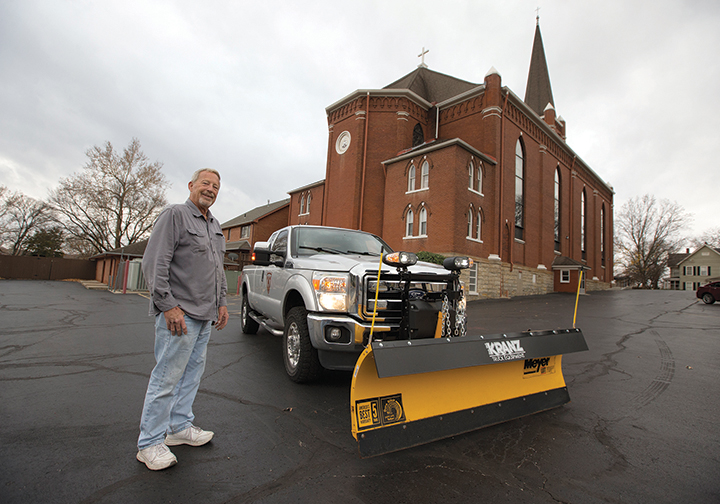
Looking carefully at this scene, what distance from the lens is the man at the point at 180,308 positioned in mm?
2479

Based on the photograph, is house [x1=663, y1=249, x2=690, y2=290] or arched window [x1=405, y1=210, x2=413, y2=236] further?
house [x1=663, y1=249, x2=690, y2=290]

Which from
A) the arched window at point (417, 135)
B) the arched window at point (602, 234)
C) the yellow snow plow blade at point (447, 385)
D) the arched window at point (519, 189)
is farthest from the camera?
the arched window at point (602, 234)

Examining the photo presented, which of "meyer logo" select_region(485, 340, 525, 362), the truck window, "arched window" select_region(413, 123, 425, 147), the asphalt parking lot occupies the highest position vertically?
"arched window" select_region(413, 123, 425, 147)

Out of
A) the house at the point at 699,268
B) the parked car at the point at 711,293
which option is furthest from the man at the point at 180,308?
the house at the point at 699,268

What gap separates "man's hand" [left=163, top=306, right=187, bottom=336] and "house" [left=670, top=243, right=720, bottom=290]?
7625cm

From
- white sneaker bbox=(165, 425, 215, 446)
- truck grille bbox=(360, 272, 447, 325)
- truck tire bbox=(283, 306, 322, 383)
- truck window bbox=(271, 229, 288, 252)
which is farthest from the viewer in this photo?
truck window bbox=(271, 229, 288, 252)

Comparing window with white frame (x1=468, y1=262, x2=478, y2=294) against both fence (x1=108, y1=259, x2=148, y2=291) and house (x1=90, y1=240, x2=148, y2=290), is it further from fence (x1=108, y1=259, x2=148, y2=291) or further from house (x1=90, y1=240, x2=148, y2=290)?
fence (x1=108, y1=259, x2=148, y2=291)

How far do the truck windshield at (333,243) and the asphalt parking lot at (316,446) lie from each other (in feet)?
5.72

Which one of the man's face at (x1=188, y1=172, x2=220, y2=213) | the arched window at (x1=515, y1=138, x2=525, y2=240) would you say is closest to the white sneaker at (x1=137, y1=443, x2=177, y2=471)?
the man's face at (x1=188, y1=172, x2=220, y2=213)

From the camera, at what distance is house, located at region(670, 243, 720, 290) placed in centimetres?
5662

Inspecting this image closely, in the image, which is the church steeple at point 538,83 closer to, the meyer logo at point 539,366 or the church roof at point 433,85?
the church roof at point 433,85

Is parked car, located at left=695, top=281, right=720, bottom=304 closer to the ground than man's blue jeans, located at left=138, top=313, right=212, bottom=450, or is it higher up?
higher up

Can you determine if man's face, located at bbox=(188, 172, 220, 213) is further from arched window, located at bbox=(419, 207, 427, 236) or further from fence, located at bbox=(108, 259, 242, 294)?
fence, located at bbox=(108, 259, 242, 294)

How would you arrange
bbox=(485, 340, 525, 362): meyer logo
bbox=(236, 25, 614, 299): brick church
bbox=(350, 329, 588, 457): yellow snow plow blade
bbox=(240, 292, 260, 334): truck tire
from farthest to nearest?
bbox=(236, 25, 614, 299): brick church, bbox=(240, 292, 260, 334): truck tire, bbox=(485, 340, 525, 362): meyer logo, bbox=(350, 329, 588, 457): yellow snow plow blade
